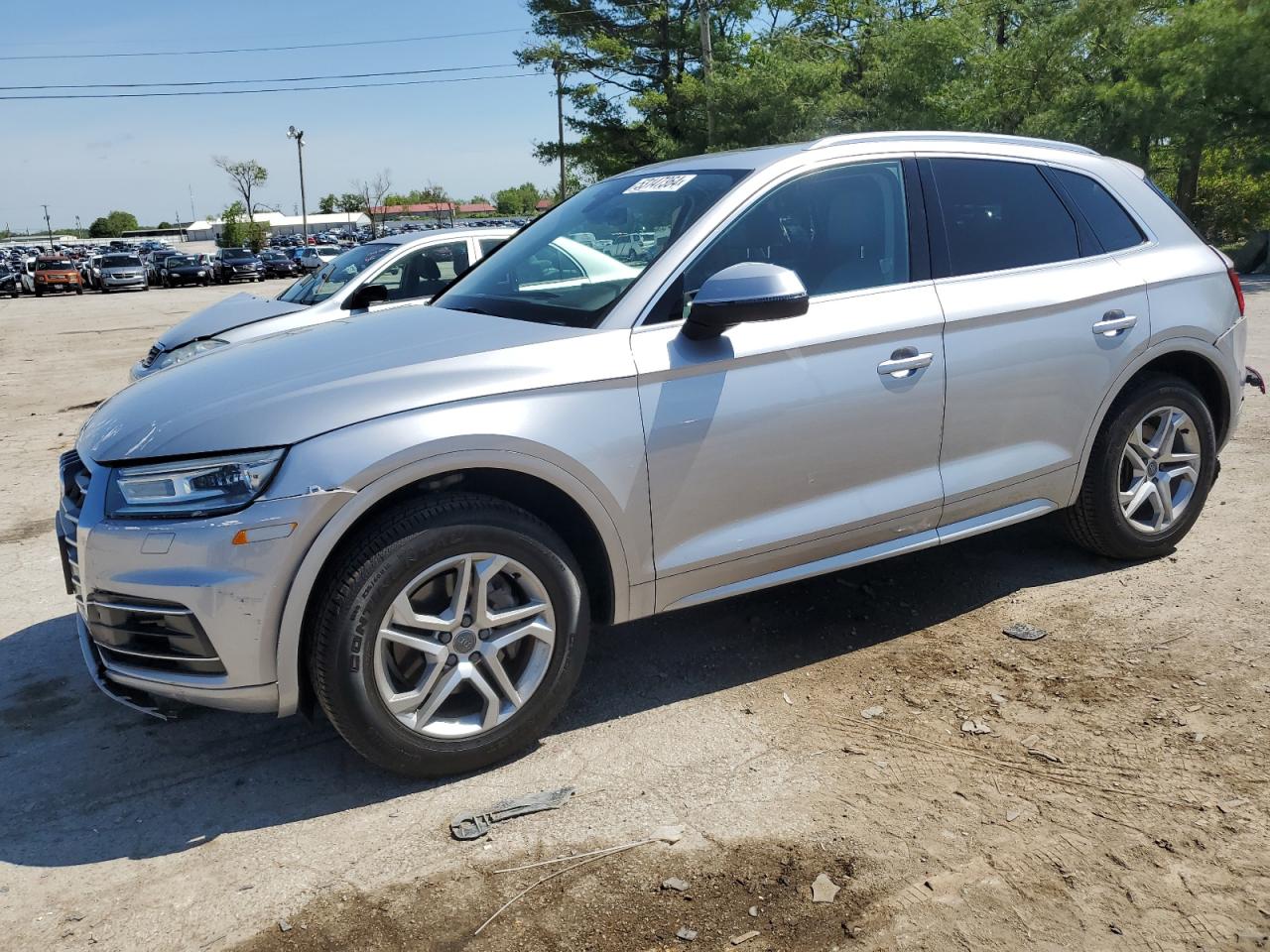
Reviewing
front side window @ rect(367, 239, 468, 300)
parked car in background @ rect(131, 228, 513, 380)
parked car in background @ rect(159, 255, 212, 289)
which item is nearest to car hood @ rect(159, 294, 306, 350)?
parked car in background @ rect(131, 228, 513, 380)

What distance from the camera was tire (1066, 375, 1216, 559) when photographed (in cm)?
446

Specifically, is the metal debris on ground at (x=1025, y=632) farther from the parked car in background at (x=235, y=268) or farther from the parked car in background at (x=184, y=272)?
the parked car in background at (x=235, y=268)

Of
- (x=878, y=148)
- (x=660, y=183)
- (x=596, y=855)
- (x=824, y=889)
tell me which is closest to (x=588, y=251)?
(x=660, y=183)

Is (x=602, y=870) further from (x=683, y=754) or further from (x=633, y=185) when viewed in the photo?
(x=633, y=185)

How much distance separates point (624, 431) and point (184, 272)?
147ft

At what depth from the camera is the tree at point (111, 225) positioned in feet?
513

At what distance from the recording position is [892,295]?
3.82 metres

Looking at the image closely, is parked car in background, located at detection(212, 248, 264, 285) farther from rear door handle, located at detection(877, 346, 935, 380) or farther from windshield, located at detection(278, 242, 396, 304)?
rear door handle, located at detection(877, 346, 935, 380)

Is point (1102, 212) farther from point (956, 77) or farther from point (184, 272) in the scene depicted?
point (184, 272)

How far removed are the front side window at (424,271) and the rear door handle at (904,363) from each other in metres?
5.78

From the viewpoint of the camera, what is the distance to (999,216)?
4203 millimetres

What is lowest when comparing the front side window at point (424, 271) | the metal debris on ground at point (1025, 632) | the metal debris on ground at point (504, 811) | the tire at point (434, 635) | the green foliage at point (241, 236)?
the metal debris on ground at point (504, 811)

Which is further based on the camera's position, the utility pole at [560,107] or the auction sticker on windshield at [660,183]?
the utility pole at [560,107]

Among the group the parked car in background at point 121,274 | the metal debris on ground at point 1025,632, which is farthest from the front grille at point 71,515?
the parked car in background at point 121,274
